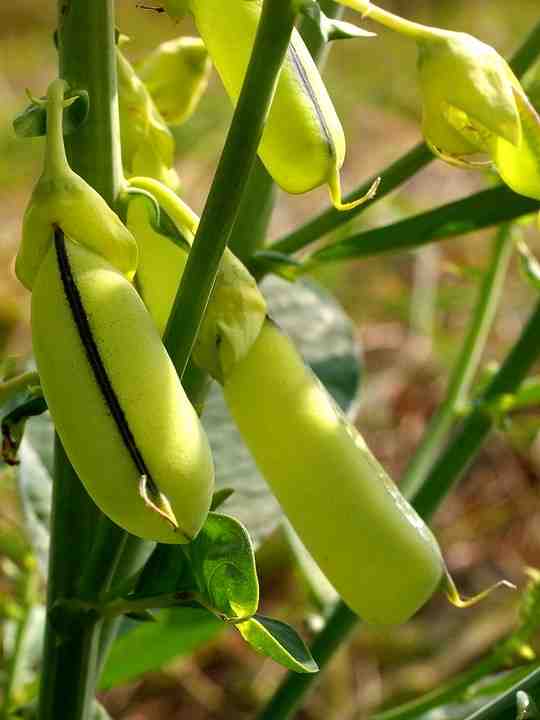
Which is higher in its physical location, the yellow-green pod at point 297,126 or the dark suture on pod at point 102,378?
the yellow-green pod at point 297,126

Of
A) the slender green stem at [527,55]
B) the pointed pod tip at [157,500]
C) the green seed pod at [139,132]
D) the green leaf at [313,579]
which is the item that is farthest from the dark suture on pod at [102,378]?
the green leaf at [313,579]

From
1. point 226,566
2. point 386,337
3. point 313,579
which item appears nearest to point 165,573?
point 226,566

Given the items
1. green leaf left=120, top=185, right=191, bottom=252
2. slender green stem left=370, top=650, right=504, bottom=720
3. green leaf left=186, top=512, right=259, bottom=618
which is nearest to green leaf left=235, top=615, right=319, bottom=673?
green leaf left=186, top=512, right=259, bottom=618

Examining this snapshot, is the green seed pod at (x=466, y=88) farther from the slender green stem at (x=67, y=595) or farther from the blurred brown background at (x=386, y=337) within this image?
the blurred brown background at (x=386, y=337)

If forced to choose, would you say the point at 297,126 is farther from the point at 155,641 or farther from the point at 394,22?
the point at 155,641

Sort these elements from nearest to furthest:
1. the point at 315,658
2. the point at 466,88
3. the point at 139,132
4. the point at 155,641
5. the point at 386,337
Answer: the point at 466,88, the point at 139,132, the point at 315,658, the point at 155,641, the point at 386,337

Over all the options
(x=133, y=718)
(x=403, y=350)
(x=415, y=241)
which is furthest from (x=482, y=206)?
(x=403, y=350)
